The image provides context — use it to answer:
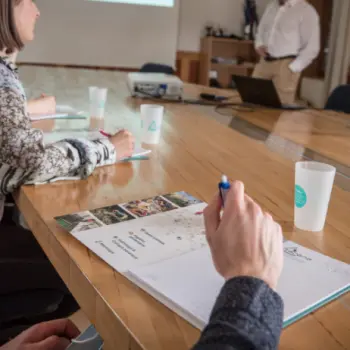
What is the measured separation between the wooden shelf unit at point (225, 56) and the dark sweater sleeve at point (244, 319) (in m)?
5.37

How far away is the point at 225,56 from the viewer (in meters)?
6.04

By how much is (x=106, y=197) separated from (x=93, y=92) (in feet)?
3.05

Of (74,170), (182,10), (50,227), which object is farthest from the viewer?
(182,10)

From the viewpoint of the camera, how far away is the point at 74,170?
114cm

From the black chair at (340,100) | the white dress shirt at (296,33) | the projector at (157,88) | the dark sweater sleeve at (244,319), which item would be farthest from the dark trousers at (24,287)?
the white dress shirt at (296,33)

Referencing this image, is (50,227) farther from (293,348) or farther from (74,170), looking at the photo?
(293,348)

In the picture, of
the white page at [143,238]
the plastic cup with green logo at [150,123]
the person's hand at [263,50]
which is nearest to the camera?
the white page at [143,238]

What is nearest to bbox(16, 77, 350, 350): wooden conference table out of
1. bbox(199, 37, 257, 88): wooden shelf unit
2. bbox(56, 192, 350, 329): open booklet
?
bbox(56, 192, 350, 329): open booklet

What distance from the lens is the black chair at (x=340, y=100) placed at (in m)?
2.74

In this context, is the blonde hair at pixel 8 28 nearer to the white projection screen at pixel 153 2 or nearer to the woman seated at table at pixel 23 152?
the woman seated at table at pixel 23 152

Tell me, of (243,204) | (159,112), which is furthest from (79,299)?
(159,112)

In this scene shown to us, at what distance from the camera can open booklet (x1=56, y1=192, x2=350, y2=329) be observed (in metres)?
0.66

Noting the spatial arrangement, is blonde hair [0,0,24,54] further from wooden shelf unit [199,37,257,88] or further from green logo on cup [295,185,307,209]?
wooden shelf unit [199,37,257,88]

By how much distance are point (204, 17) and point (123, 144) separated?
4891mm
